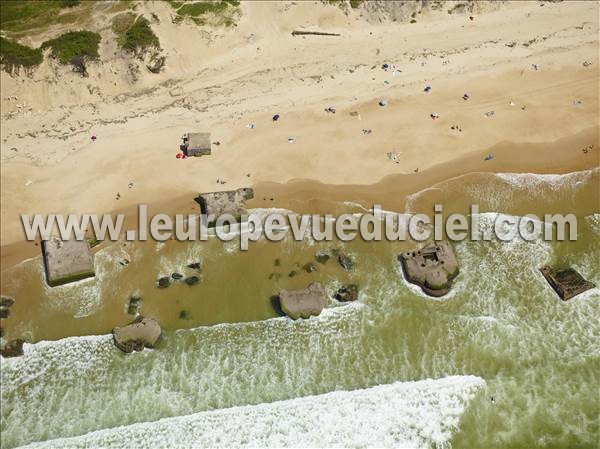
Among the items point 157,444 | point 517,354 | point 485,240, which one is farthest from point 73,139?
point 517,354

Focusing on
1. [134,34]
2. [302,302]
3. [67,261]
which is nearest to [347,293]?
[302,302]

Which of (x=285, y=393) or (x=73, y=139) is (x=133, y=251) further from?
(x=285, y=393)

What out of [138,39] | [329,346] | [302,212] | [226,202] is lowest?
[329,346]

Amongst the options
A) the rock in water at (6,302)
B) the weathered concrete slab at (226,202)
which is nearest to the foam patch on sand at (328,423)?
the rock in water at (6,302)

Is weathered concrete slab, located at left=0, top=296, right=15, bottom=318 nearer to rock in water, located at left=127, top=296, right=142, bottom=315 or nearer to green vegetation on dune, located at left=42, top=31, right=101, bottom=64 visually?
rock in water, located at left=127, top=296, right=142, bottom=315

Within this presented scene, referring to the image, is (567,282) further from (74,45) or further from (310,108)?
(74,45)

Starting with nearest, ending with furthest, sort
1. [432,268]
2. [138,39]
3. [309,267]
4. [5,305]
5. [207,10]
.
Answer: [432,268]
[309,267]
[5,305]
[138,39]
[207,10]

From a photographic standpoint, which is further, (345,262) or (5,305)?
(5,305)

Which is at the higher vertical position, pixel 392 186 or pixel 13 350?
pixel 392 186
